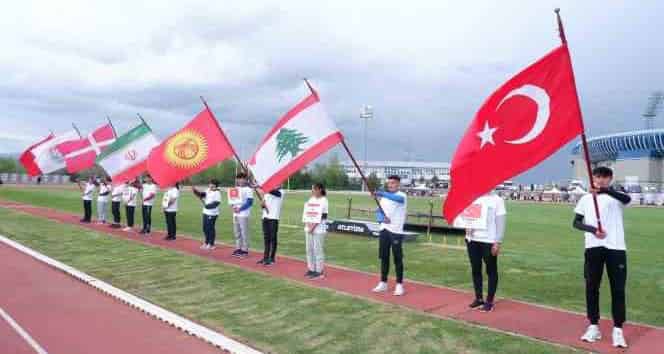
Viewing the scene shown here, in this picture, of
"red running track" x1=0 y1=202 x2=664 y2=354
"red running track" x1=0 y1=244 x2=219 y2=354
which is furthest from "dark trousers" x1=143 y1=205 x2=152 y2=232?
"red running track" x1=0 y1=244 x2=219 y2=354

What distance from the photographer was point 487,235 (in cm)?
782

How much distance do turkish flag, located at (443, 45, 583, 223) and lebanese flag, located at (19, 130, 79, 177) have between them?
656 inches

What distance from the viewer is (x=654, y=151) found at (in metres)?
97.4

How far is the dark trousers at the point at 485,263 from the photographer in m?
7.81

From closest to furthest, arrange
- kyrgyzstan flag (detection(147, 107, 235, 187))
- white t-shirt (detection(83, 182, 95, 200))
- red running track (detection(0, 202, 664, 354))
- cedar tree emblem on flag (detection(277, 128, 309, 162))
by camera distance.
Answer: red running track (detection(0, 202, 664, 354)), cedar tree emblem on flag (detection(277, 128, 309, 162)), kyrgyzstan flag (detection(147, 107, 235, 187)), white t-shirt (detection(83, 182, 95, 200))

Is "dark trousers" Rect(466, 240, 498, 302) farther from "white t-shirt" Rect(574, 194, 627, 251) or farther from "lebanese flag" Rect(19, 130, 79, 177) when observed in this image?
"lebanese flag" Rect(19, 130, 79, 177)

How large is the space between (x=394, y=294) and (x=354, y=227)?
29.8ft

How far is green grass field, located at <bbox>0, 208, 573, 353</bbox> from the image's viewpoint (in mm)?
6297

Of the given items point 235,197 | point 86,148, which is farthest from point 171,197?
point 86,148

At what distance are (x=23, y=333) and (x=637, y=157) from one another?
11102 cm

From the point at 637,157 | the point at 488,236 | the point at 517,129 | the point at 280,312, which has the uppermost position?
the point at 637,157

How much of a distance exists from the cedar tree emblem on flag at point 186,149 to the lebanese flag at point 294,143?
2.04m

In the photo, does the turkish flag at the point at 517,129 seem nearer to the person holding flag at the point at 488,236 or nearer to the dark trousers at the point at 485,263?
the person holding flag at the point at 488,236

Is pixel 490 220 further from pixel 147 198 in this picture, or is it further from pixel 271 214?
pixel 147 198
